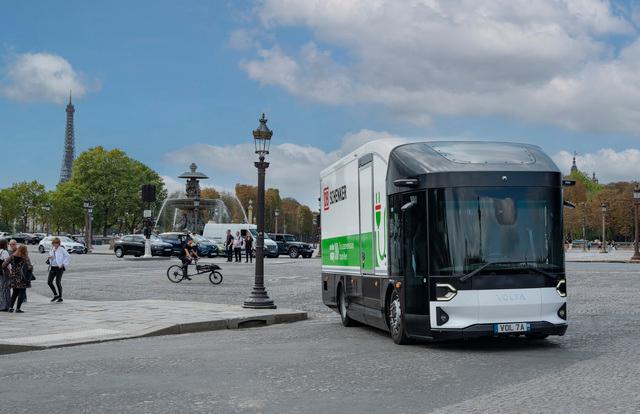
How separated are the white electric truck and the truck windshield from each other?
1cm

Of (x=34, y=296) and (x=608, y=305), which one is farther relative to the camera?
(x=34, y=296)

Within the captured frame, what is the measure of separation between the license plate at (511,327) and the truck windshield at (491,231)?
29.3 inches

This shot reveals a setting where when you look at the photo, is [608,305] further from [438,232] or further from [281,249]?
[281,249]

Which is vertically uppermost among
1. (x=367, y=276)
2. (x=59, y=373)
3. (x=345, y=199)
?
(x=345, y=199)

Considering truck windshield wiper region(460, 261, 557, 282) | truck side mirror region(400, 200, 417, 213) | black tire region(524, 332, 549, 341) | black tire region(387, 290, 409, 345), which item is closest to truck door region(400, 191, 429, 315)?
truck side mirror region(400, 200, 417, 213)

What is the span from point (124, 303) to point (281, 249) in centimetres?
4004

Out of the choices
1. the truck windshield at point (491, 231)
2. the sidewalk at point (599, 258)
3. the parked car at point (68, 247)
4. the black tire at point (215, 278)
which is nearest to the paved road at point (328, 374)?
the truck windshield at point (491, 231)

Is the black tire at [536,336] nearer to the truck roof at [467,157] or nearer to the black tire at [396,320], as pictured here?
the black tire at [396,320]

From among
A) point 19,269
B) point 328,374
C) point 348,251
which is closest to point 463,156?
point 348,251

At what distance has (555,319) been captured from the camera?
39.3 feet

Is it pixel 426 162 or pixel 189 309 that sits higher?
pixel 426 162

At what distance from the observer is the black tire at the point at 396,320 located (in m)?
12.4

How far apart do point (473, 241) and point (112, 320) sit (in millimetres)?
8146

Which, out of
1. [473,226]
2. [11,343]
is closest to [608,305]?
[473,226]
